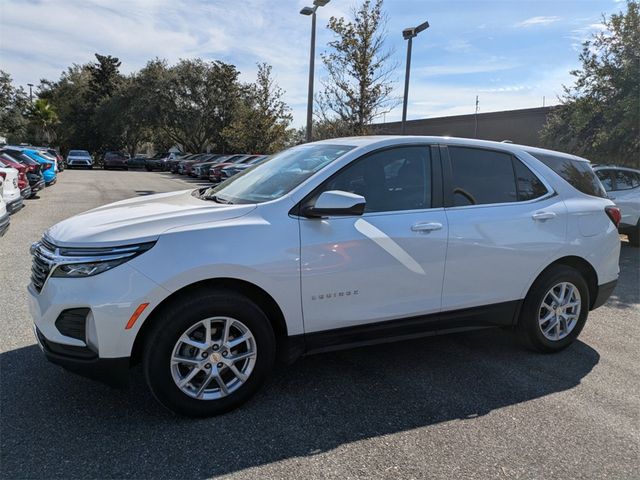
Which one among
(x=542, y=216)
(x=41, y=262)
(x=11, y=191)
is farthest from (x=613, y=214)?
(x=11, y=191)

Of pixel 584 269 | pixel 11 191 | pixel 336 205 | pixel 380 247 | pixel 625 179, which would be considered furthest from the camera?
pixel 625 179

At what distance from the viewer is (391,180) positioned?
3.76 meters

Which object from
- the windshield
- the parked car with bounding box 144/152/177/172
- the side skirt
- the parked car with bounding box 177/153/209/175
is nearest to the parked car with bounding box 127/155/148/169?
the parked car with bounding box 144/152/177/172

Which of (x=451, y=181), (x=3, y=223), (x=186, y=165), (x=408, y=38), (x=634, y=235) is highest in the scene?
(x=408, y=38)

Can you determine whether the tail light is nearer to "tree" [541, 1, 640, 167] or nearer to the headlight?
the headlight

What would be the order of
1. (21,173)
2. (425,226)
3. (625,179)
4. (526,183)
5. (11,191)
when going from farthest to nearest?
(21,173) < (625,179) < (11,191) < (526,183) < (425,226)

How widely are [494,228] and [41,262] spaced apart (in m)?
3.28

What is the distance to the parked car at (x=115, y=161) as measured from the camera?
4334cm

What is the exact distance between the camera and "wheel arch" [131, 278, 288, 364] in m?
3.02

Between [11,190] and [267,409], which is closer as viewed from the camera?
[267,409]

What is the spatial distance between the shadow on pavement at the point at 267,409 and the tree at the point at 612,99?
33.5 feet

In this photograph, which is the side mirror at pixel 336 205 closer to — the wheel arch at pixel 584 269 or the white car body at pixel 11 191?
the wheel arch at pixel 584 269

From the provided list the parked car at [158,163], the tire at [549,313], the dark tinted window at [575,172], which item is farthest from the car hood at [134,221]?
Result: the parked car at [158,163]

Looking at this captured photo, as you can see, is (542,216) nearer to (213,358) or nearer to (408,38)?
(213,358)
